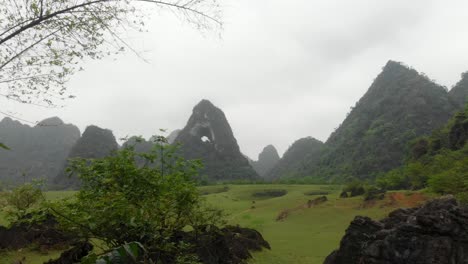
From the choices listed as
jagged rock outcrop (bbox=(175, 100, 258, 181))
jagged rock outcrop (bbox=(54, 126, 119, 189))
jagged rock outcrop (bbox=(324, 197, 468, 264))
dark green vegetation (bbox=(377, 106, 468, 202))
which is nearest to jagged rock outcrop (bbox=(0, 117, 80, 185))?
jagged rock outcrop (bbox=(54, 126, 119, 189))

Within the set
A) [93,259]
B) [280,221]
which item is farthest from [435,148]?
[93,259]

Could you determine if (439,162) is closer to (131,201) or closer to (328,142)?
(131,201)

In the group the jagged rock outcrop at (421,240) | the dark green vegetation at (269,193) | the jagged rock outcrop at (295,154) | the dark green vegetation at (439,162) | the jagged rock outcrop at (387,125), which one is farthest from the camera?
the jagged rock outcrop at (295,154)

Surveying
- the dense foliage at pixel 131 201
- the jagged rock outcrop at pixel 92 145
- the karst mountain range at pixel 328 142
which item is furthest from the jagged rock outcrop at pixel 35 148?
the dense foliage at pixel 131 201

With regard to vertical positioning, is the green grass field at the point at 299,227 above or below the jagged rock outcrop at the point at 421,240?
below

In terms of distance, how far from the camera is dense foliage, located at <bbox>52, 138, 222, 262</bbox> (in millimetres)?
4410

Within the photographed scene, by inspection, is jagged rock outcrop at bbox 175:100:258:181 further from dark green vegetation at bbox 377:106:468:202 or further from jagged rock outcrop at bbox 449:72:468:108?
jagged rock outcrop at bbox 449:72:468:108

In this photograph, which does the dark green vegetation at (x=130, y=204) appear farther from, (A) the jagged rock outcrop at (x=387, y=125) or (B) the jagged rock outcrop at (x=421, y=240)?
(A) the jagged rock outcrop at (x=387, y=125)

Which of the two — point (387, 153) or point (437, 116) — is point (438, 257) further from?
point (437, 116)

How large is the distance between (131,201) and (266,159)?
125 m

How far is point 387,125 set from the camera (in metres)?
60.1

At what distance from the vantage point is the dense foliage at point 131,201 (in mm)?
4410

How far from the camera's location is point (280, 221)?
2305 cm

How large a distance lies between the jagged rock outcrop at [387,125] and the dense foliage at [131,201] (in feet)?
167
